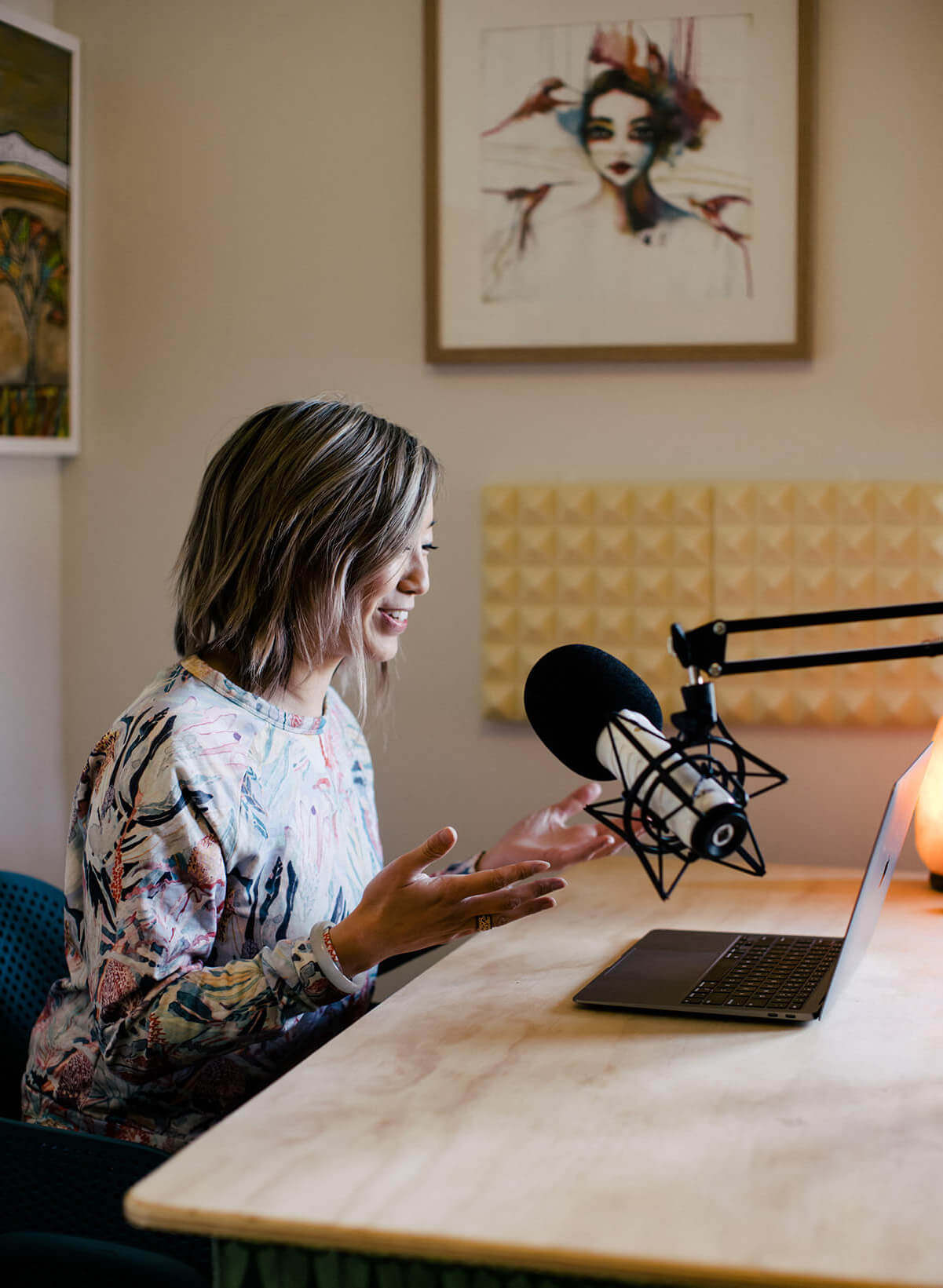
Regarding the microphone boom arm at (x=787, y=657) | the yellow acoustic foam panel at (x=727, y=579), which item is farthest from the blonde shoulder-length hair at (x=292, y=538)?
the yellow acoustic foam panel at (x=727, y=579)

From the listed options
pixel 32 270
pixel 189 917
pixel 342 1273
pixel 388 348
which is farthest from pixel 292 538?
pixel 32 270

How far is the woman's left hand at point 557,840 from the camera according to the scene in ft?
5.52

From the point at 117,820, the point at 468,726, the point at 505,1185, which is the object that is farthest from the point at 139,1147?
the point at 468,726

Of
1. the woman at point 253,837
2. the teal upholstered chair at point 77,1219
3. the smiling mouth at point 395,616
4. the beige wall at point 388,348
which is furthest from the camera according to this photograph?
the beige wall at point 388,348

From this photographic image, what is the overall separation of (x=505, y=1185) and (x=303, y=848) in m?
A: 0.73

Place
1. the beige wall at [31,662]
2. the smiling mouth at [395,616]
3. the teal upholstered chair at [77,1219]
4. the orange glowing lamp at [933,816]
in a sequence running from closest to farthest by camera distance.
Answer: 1. the teal upholstered chair at [77,1219]
2. the smiling mouth at [395,616]
3. the orange glowing lamp at [933,816]
4. the beige wall at [31,662]

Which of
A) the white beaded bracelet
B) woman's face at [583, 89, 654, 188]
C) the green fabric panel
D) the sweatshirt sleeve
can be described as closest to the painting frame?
woman's face at [583, 89, 654, 188]

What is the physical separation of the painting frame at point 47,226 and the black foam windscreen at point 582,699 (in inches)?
58.9

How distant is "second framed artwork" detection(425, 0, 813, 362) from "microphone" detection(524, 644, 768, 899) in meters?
1.21

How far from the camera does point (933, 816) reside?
1.99 m

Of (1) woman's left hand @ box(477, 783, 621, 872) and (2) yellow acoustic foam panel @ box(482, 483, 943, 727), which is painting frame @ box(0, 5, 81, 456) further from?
(1) woman's left hand @ box(477, 783, 621, 872)

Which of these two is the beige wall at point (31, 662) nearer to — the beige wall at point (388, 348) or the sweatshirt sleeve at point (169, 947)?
the beige wall at point (388, 348)

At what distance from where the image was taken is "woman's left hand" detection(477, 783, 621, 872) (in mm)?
1684

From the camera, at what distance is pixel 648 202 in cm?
233
